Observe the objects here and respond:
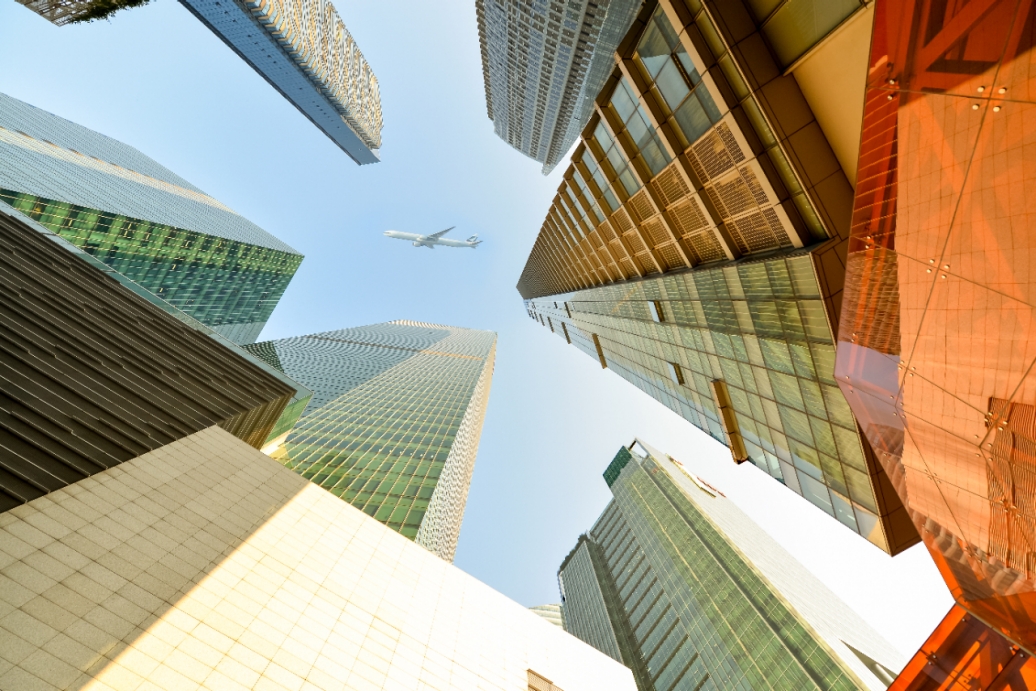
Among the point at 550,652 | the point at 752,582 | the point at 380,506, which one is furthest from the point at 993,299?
the point at 752,582

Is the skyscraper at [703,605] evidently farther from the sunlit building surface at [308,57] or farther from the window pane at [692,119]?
the sunlit building surface at [308,57]

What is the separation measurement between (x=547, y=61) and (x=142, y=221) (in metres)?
93.6

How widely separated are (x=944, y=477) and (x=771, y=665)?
61971mm

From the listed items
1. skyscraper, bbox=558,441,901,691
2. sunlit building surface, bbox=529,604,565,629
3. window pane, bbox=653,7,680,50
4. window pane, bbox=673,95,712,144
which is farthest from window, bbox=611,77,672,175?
sunlit building surface, bbox=529,604,565,629

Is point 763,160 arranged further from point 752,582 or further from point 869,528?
point 752,582

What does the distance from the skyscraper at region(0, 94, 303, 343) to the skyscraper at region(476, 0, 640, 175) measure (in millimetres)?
75939

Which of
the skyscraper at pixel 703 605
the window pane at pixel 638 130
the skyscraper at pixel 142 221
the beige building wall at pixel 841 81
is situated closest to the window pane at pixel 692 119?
the window pane at pixel 638 130

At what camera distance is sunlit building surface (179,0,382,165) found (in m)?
95.6

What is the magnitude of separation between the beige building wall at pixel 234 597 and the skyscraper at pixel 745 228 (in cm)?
1303

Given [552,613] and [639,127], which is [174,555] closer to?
[639,127]

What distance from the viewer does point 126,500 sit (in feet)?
38.0

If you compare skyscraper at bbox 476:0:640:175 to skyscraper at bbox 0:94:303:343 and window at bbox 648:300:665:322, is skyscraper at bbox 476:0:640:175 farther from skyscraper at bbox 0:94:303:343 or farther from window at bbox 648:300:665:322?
skyscraper at bbox 0:94:303:343

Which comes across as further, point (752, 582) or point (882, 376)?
point (752, 582)

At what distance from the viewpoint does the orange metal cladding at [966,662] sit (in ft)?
19.4
